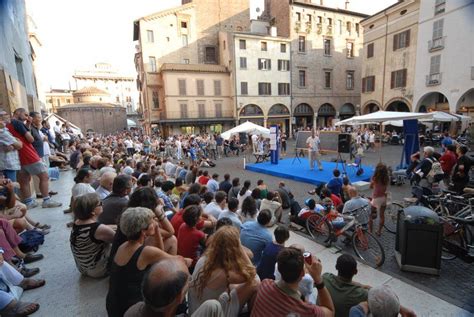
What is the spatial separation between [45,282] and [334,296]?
3441 mm

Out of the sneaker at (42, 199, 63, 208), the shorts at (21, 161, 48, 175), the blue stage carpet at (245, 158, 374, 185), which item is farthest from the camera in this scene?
the blue stage carpet at (245, 158, 374, 185)

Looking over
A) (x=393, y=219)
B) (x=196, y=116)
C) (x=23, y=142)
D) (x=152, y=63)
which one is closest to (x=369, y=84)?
(x=196, y=116)

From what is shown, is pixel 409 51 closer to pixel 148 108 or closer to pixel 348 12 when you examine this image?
pixel 348 12

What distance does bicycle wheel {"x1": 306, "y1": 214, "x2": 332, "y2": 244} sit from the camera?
475cm

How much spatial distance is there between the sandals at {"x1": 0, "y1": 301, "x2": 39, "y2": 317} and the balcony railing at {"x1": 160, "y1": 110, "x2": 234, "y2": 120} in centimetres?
2707

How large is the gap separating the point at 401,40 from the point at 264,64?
1434cm

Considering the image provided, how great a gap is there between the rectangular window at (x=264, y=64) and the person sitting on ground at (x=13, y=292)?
30.7 meters

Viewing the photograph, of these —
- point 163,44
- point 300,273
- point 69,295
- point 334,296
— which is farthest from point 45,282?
point 163,44

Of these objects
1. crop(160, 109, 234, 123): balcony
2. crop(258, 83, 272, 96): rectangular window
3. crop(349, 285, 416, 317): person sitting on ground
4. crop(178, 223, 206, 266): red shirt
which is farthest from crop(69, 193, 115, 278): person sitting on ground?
crop(258, 83, 272, 96): rectangular window

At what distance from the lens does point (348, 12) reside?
3338cm

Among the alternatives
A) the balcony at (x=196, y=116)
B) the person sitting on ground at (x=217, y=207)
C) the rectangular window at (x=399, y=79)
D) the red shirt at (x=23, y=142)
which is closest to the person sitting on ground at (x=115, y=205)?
the person sitting on ground at (x=217, y=207)

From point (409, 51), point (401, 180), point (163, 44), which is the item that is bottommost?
point (401, 180)

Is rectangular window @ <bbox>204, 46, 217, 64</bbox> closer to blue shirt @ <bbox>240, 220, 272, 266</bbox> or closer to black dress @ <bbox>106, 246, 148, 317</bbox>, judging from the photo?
blue shirt @ <bbox>240, 220, 272, 266</bbox>

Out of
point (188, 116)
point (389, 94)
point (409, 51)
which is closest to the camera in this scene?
point (409, 51)
